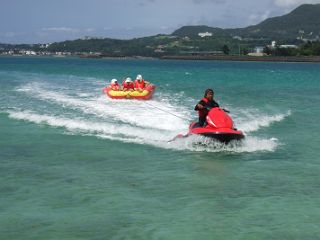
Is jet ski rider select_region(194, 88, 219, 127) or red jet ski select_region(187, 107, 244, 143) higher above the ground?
jet ski rider select_region(194, 88, 219, 127)

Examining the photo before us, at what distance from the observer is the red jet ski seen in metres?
12.2

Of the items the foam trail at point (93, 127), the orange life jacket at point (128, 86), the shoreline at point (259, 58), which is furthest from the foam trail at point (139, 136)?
the shoreline at point (259, 58)

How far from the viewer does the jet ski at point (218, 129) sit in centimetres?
1217

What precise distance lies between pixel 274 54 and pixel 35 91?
125m

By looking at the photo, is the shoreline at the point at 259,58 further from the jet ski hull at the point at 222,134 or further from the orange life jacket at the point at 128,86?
the jet ski hull at the point at 222,134

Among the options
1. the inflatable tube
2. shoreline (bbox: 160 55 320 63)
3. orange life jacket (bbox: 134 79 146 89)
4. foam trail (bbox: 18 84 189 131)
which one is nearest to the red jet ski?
foam trail (bbox: 18 84 189 131)

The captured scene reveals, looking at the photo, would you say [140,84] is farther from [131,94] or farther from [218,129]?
[218,129]

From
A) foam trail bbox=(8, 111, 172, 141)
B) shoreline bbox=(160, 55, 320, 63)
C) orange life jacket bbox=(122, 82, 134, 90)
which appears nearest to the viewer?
foam trail bbox=(8, 111, 172, 141)

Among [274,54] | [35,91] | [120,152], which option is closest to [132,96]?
[35,91]

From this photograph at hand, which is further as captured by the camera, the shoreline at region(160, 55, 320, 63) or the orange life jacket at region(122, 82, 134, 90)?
the shoreline at region(160, 55, 320, 63)

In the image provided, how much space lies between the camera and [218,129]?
12281mm

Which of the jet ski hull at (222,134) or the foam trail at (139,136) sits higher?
the jet ski hull at (222,134)

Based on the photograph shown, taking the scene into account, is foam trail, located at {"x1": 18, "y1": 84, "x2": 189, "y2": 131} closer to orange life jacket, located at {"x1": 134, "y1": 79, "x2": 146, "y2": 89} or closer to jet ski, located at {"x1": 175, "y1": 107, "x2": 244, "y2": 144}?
orange life jacket, located at {"x1": 134, "y1": 79, "x2": 146, "y2": 89}

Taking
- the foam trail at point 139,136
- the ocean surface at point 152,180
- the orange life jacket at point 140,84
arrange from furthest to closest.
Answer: the orange life jacket at point 140,84 → the foam trail at point 139,136 → the ocean surface at point 152,180
